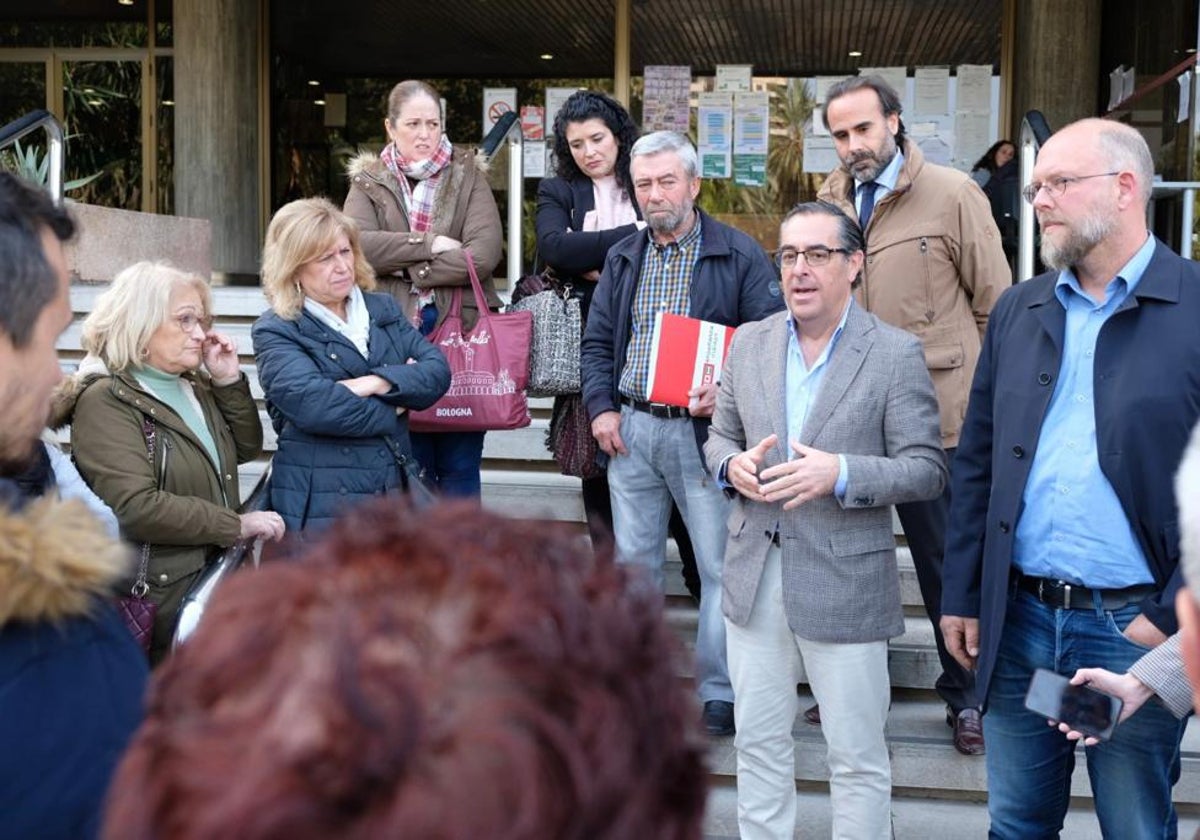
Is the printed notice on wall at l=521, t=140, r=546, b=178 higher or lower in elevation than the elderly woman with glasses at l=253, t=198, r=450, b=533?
higher

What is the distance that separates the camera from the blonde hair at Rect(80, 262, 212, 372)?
12.2ft

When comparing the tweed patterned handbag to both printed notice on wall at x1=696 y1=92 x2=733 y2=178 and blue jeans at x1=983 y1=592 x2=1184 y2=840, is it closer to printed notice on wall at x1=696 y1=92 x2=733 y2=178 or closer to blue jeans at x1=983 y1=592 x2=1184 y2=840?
blue jeans at x1=983 y1=592 x2=1184 y2=840

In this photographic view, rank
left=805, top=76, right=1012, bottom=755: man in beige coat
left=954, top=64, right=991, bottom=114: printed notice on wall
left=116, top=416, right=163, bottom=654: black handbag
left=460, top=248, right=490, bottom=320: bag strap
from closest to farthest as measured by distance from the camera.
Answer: left=116, top=416, right=163, bottom=654: black handbag → left=805, top=76, right=1012, bottom=755: man in beige coat → left=460, top=248, right=490, bottom=320: bag strap → left=954, top=64, right=991, bottom=114: printed notice on wall

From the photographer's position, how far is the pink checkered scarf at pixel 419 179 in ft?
16.2

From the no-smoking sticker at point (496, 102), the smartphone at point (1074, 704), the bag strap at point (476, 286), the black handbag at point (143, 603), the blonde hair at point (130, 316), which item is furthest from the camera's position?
the no-smoking sticker at point (496, 102)

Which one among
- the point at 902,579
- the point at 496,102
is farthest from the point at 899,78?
the point at 902,579

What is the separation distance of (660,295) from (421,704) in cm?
378

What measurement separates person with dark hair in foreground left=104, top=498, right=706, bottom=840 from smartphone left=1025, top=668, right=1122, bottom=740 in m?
2.06

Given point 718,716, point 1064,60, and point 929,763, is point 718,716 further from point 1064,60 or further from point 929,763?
point 1064,60

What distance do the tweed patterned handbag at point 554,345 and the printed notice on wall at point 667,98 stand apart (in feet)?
22.4

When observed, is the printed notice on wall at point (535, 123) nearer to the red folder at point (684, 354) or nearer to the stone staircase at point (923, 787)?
the red folder at point (684, 354)

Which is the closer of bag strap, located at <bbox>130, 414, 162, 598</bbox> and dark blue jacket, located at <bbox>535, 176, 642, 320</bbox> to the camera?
bag strap, located at <bbox>130, 414, 162, 598</bbox>

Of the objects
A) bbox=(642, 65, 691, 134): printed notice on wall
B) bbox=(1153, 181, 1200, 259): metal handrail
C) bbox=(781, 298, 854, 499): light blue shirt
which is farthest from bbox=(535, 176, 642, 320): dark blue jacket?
bbox=(642, 65, 691, 134): printed notice on wall

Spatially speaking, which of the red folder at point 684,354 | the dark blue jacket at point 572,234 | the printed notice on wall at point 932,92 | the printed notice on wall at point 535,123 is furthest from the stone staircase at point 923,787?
the printed notice on wall at point 535,123
